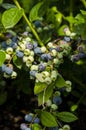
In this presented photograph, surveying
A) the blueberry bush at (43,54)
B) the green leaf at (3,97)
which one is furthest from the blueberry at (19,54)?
the green leaf at (3,97)

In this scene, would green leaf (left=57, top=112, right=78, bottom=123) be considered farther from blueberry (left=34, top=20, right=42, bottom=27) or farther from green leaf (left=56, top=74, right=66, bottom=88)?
blueberry (left=34, top=20, right=42, bottom=27)

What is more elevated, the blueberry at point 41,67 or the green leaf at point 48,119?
the blueberry at point 41,67

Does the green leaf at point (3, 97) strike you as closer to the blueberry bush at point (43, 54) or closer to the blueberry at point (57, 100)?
the blueberry bush at point (43, 54)

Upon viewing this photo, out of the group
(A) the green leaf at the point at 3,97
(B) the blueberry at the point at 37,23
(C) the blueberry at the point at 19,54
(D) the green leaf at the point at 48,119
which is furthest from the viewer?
(A) the green leaf at the point at 3,97

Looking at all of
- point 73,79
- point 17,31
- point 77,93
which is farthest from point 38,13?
point 77,93

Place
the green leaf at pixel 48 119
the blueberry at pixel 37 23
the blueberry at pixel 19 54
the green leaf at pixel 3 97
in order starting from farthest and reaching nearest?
the green leaf at pixel 3 97, the blueberry at pixel 37 23, the blueberry at pixel 19 54, the green leaf at pixel 48 119

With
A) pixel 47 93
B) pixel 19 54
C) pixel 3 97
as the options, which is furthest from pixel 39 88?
pixel 3 97

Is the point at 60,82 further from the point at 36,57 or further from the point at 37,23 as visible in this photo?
the point at 37,23
